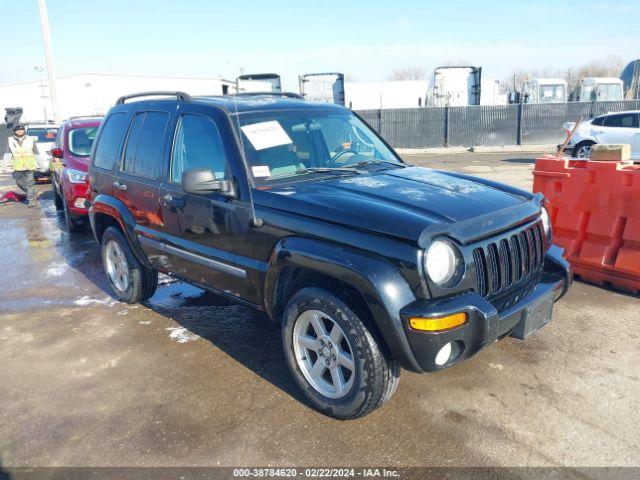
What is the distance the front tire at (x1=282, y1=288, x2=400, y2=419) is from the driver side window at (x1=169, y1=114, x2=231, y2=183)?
1.16 m

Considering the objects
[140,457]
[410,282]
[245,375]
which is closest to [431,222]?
[410,282]

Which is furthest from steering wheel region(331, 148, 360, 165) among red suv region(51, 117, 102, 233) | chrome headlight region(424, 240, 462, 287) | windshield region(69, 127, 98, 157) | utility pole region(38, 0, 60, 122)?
utility pole region(38, 0, 60, 122)

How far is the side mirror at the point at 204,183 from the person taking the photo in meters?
3.38

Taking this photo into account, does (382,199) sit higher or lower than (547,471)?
higher

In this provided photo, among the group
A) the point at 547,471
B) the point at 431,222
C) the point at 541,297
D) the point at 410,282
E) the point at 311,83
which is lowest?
the point at 547,471

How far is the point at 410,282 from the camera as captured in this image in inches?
105

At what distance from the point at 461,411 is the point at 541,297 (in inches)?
34.0

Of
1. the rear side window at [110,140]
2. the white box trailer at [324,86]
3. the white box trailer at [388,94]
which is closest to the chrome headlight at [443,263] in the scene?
the rear side window at [110,140]

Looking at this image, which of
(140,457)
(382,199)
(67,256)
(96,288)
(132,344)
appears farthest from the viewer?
(67,256)

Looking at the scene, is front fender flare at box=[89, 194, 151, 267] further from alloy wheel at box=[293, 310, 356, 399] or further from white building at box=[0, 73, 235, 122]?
white building at box=[0, 73, 235, 122]

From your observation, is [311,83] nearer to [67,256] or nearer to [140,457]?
[67,256]

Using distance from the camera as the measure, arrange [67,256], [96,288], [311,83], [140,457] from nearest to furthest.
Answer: [140,457] < [96,288] < [67,256] < [311,83]

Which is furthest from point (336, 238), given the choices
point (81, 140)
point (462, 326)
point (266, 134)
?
point (81, 140)

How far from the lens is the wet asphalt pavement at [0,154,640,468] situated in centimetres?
288
